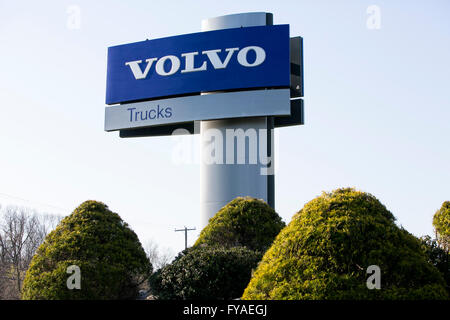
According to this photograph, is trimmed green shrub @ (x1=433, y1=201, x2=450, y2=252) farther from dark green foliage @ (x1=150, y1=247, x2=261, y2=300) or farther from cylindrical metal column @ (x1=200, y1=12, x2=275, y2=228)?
cylindrical metal column @ (x1=200, y1=12, x2=275, y2=228)

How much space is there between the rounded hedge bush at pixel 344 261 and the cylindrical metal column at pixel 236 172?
11.5m

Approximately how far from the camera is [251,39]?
18.8 m

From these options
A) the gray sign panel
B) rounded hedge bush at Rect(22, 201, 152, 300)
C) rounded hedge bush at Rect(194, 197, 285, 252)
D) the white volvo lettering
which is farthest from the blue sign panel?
rounded hedge bush at Rect(22, 201, 152, 300)

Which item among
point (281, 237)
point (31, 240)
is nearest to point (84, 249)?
point (281, 237)

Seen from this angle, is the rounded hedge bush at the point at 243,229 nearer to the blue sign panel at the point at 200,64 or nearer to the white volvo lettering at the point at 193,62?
the blue sign panel at the point at 200,64

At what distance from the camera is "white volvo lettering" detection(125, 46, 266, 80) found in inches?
734

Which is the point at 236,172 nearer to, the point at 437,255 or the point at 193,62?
the point at 193,62


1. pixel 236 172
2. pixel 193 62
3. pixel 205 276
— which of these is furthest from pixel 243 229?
pixel 193 62

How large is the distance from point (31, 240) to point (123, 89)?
19663 mm

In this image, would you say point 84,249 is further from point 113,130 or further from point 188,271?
point 113,130

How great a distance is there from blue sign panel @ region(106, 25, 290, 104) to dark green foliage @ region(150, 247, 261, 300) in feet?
31.9

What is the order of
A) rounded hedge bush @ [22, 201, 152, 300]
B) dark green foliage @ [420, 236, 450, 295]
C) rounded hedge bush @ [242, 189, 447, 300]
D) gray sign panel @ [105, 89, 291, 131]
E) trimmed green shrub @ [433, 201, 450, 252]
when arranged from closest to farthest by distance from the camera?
rounded hedge bush @ [242, 189, 447, 300] < dark green foliage @ [420, 236, 450, 295] < trimmed green shrub @ [433, 201, 450, 252] < rounded hedge bush @ [22, 201, 152, 300] < gray sign panel @ [105, 89, 291, 131]

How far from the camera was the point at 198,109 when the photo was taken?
19.2m

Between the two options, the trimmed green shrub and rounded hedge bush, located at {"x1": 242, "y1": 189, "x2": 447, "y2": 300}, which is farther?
the trimmed green shrub
